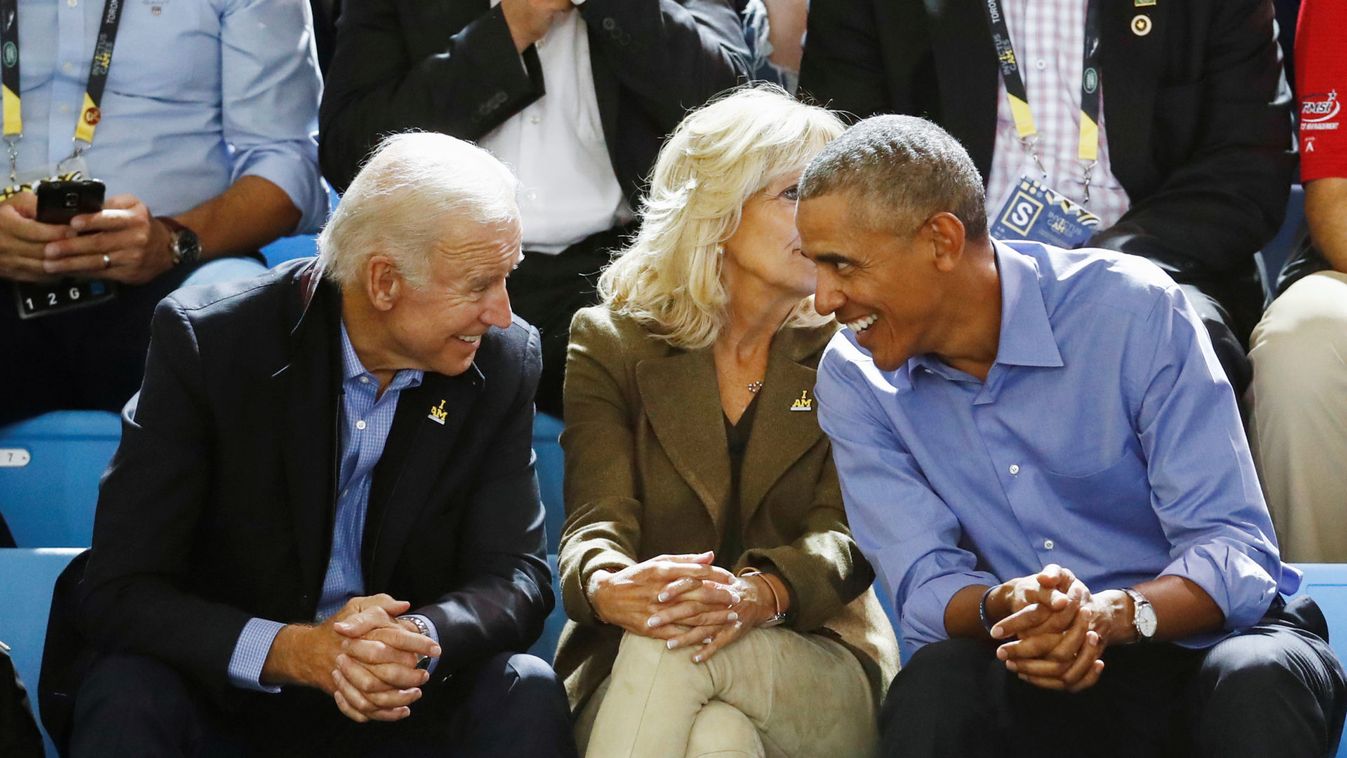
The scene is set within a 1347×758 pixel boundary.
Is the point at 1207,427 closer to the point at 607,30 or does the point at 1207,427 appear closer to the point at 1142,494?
the point at 1142,494

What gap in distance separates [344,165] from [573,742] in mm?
1491

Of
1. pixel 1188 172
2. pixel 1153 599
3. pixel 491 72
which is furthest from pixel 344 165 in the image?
pixel 1153 599

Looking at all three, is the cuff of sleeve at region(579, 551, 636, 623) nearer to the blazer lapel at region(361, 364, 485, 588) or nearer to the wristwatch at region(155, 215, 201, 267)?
the blazer lapel at region(361, 364, 485, 588)

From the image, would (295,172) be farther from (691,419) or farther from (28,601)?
(691,419)

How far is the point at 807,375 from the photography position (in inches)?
107

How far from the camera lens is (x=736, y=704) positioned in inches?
93.3

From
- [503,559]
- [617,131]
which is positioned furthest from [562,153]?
[503,559]

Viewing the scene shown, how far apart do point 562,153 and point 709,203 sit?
0.64m

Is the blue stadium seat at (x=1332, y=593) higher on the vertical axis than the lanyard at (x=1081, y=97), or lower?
lower

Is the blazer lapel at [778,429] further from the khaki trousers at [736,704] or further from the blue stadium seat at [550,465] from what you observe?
the blue stadium seat at [550,465]

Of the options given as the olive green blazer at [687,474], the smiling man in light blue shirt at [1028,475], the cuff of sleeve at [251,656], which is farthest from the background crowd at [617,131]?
the cuff of sleeve at [251,656]

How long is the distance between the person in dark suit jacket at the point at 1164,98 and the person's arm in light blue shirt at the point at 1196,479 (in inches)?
39.4

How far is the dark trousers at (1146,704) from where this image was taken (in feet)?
6.62

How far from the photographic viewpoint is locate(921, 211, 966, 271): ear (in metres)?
2.27
